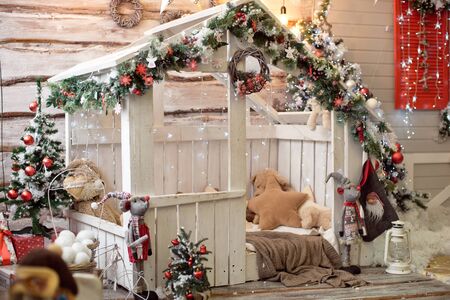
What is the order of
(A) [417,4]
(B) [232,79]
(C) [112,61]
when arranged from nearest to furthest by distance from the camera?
(C) [112,61]
(B) [232,79]
(A) [417,4]

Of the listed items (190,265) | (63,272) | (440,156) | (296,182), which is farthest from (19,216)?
(440,156)

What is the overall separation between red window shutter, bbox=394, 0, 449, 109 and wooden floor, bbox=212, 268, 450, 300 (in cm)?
268

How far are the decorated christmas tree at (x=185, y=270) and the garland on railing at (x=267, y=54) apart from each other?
3.20 feet

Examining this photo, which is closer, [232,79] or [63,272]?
[63,272]

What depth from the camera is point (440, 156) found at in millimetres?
7547

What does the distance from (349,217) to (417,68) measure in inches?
107

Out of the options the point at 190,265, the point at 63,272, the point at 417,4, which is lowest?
the point at 190,265

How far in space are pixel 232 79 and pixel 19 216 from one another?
73.5 inches

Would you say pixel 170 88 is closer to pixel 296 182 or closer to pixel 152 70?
pixel 296 182

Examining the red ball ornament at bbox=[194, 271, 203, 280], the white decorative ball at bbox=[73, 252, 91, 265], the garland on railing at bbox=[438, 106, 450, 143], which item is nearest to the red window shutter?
the garland on railing at bbox=[438, 106, 450, 143]

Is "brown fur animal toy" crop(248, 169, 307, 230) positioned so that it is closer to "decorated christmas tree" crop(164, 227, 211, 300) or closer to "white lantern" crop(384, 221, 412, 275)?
"white lantern" crop(384, 221, 412, 275)

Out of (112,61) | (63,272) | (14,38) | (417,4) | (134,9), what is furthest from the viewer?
(417,4)

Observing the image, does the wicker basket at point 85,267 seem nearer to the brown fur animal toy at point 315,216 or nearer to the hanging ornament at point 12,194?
the hanging ornament at point 12,194

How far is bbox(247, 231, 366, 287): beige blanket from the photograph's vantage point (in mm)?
5121
